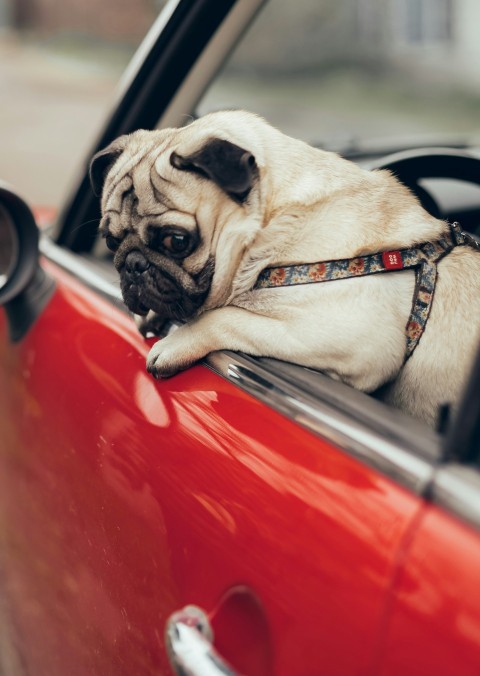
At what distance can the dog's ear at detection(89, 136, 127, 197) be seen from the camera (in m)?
2.11

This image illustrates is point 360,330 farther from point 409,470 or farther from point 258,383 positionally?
point 409,470

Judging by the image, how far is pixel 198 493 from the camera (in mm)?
1442

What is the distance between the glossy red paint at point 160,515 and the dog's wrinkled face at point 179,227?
0.13 m

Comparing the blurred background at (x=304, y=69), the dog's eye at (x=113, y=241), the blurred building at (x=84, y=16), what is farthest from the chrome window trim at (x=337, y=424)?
the blurred building at (x=84, y=16)

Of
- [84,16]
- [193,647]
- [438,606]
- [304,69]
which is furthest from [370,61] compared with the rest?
[438,606]

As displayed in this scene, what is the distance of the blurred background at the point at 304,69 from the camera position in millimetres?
17109

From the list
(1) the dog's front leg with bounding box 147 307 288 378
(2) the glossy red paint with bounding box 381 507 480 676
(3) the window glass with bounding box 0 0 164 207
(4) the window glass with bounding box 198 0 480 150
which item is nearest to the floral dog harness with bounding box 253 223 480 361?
(1) the dog's front leg with bounding box 147 307 288 378

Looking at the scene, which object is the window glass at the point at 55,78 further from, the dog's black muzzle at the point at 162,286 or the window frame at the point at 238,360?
the dog's black muzzle at the point at 162,286

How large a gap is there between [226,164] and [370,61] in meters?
26.2

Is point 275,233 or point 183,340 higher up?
point 275,233

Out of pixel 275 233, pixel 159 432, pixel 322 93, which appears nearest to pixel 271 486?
pixel 159 432

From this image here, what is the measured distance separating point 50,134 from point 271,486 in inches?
586

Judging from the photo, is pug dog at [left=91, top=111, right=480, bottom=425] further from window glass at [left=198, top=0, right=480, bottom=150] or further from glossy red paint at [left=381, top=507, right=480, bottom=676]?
window glass at [left=198, top=0, right=480, bottom=150]

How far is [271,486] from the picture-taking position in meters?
1.32
